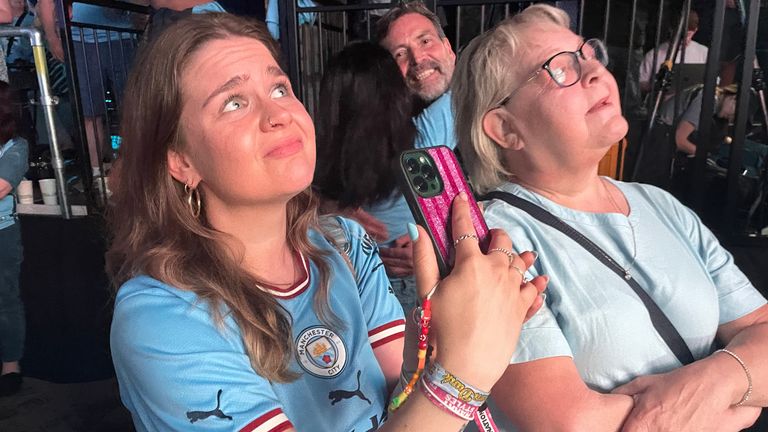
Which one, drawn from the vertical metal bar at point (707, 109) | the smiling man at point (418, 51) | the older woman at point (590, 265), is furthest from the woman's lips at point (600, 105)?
the vertical metal bar at point (707, 109)

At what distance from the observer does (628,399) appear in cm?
107

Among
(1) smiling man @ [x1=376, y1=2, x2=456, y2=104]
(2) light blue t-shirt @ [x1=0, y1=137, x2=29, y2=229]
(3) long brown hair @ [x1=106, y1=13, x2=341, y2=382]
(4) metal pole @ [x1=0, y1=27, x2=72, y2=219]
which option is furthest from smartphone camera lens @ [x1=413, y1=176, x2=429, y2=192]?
(4) metal pole @ [x1=0, y1=27, x2=72, y2=219]

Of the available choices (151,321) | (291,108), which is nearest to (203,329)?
(151,321)

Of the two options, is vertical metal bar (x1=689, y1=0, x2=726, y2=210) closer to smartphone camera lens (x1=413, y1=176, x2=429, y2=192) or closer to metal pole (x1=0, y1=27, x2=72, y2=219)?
smartphone camera lens (x1=413, y1=176, x2=429, y2=192)

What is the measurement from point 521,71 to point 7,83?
6.88 feet

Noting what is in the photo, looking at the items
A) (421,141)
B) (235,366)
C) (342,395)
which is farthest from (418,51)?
(235,366)

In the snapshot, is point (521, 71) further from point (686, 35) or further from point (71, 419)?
point (686, 35)

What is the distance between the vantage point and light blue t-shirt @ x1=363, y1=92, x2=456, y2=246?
2.21 metres

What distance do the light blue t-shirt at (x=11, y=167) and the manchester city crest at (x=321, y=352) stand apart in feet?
6.06

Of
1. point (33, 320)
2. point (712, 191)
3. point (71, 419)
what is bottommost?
point (71, 419)

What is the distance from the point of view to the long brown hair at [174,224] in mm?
969

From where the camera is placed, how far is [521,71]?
1.31 m

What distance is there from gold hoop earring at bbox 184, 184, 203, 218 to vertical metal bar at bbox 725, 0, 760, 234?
2743 mm

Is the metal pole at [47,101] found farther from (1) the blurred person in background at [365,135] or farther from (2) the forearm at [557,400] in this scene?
(2) the forearm at [557,400]
